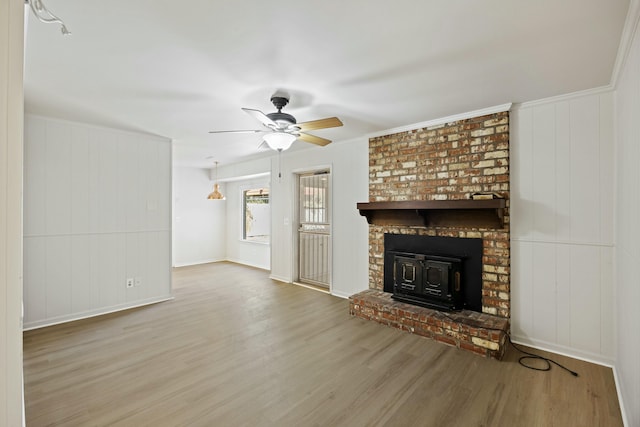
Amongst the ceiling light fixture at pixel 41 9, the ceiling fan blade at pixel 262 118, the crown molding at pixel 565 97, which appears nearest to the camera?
the ceiling light fixture at pixel 41 9

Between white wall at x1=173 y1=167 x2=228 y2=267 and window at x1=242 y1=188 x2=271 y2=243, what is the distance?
87 cm

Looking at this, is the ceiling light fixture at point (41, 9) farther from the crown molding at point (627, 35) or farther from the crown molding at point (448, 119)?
the crown molding at point (448, 119)

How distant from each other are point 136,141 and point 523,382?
5302 mm

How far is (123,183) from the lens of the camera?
4316mm

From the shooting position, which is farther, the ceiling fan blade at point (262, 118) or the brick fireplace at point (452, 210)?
the brick fireplace at point (452, 210)

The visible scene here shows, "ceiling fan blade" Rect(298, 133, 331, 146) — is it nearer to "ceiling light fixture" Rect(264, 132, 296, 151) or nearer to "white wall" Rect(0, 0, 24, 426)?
"ceiling light fixture" Rect(264, 132, 296, 151)

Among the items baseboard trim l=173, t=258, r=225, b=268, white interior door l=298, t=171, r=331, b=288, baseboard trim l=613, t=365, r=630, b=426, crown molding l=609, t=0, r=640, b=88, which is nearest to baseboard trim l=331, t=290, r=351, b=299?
white interior door l=298, t=171, r=331, b=288

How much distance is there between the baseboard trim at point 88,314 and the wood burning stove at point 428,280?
351 centimetres

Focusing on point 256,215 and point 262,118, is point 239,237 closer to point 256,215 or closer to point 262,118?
point 256,215

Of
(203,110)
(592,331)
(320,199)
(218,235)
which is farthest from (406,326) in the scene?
(218,235)

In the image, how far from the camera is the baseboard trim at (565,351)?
2789mm

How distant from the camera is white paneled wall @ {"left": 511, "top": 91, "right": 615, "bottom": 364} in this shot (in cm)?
279

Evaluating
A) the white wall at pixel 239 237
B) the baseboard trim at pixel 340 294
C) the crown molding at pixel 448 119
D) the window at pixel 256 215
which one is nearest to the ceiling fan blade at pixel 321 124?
the crown molding at pixel 448 119

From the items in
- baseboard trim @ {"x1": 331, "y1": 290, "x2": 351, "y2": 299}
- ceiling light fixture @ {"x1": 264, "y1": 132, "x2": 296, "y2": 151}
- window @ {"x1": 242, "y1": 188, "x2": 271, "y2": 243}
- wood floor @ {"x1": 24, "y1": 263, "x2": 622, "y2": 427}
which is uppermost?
ceiling light fixture @ {"x1": 264, "y1": 132, "x2": 296, "y2": 151}
